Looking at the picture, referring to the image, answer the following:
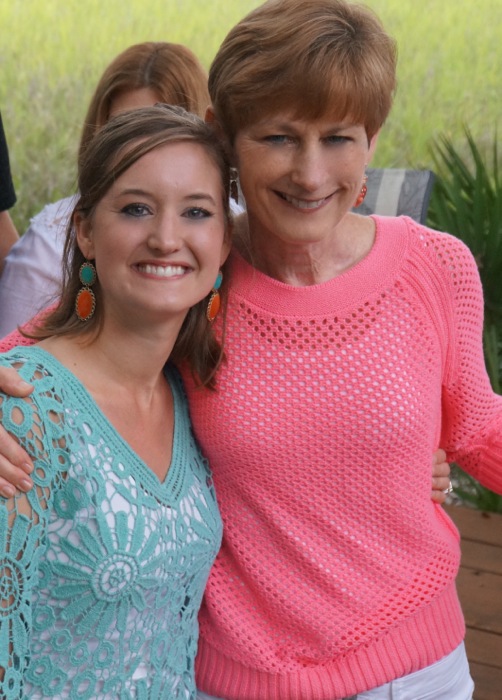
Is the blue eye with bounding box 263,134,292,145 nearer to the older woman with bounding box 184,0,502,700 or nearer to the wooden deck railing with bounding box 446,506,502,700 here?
the older woman with bounding box 184,0,502,700

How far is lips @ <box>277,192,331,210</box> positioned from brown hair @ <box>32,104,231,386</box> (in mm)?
107

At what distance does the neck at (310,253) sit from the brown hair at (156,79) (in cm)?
100

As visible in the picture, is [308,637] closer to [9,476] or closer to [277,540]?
[277,540]

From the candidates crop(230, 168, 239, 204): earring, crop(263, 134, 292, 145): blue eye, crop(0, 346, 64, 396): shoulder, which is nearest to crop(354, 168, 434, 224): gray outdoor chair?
crop(230, 168, 239, 204): earring

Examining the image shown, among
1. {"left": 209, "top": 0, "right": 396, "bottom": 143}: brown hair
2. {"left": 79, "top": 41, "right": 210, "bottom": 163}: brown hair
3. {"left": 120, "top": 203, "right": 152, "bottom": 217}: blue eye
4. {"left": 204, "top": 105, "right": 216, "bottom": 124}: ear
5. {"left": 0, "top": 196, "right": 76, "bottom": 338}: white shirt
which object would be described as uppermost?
{"left": 209, "top": 0, "right": 396, "bottom": 143}: brown hair

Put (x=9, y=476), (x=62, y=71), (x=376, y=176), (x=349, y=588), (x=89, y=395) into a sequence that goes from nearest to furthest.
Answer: (x=9, y=476)
(x=89, y=395)
(x=349, y=588)
(x=376, y=176)
(x=62, y=71)

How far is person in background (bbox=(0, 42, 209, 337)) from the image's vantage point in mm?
2576

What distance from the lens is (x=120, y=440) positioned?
1.45 meters

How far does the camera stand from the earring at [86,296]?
1538mm

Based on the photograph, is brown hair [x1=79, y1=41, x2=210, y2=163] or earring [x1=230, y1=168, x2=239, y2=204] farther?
brown hair [x1=79, y1=41, x2=210, y2=163]

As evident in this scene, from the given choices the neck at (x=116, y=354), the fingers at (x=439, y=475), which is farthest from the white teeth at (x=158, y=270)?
the fingers at (x=439, y=475)

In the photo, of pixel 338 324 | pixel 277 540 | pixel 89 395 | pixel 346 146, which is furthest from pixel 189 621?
pixel 346 146

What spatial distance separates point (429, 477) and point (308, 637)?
33 cm

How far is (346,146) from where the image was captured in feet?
4.87
